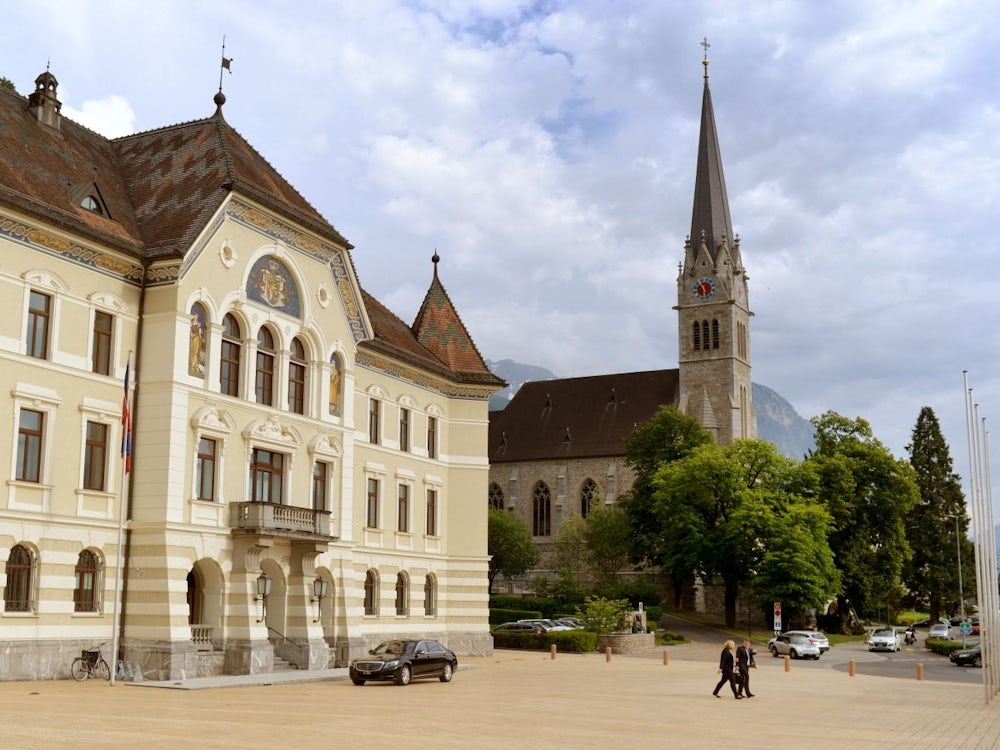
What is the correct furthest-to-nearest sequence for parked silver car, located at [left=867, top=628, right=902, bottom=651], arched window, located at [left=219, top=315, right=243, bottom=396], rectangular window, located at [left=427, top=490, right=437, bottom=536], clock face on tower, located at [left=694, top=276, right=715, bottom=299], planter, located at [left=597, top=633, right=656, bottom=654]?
clock face on tower, located at [left=694, top=276, right=715, bottom=299]
parked silver car, located at [left=867, top=628, right=902, bottom=651]
planter, located at [left=597, top=633, right=656, bottom=654]
rectangular window, located at [left=427, top=490, right=437, bottom=536]
arched window, located at [left=219, top=315, right=243, bottom=396]

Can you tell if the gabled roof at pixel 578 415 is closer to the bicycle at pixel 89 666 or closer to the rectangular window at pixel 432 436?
the rectangular window at pixel 432 436

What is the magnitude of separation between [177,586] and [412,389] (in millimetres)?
18122

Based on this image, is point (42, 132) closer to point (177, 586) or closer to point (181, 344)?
point (181, 344)

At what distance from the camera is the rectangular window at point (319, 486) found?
4043 cm

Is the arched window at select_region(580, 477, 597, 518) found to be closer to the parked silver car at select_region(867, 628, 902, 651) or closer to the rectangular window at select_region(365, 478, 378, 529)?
the parked silver car at select_region(867, 628, 902, 651)

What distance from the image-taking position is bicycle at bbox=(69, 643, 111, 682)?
30.3m

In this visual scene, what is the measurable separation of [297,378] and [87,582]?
10.7 meters

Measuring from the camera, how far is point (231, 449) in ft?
117

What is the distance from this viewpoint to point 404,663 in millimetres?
31438

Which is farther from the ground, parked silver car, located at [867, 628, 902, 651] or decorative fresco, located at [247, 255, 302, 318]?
decorative fresco, located at [247, 255, 302, 318]

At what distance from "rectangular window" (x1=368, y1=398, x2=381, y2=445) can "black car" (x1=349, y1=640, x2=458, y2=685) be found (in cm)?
1371

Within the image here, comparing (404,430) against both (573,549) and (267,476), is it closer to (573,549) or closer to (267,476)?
(267,476)

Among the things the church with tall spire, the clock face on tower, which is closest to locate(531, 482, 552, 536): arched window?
the church with tall spire

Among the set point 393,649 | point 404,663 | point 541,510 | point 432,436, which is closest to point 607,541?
point 541,510
